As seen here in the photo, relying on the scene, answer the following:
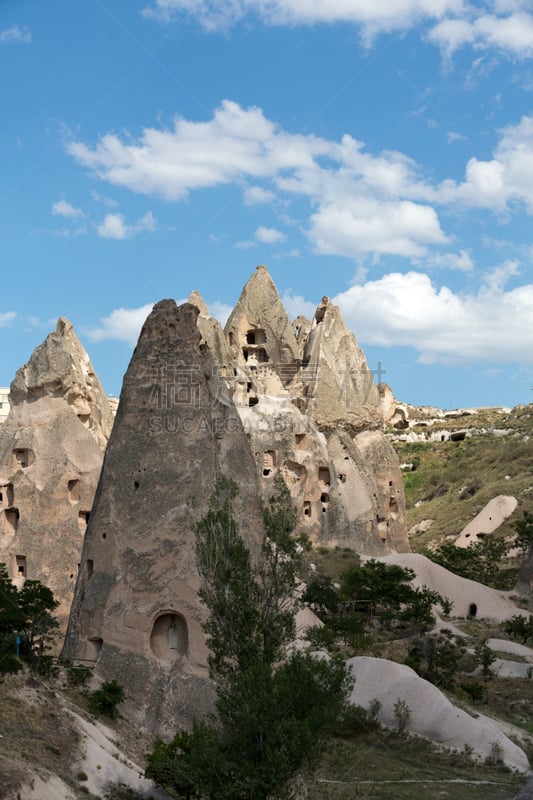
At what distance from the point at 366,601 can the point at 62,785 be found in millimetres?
17808

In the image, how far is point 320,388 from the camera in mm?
42219

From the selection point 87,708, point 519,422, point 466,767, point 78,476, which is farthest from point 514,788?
point 519,422

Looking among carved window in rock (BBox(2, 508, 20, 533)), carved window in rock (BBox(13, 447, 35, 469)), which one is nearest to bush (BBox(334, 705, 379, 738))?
carved window in rock (BBox(2, 508, 20, 533))

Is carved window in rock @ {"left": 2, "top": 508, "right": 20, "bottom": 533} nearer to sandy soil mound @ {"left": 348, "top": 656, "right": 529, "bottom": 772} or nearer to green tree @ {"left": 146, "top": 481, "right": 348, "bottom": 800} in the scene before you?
sandy soil mound @ {"left": 348, "top": 656, "right": 529, "bottom": 772}

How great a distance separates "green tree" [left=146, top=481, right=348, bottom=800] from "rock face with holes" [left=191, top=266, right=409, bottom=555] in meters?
19.3

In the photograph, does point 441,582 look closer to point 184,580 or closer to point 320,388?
point 320,388

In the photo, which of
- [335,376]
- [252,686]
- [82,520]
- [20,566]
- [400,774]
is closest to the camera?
[252,686]

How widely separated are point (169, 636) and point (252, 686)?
205 inches

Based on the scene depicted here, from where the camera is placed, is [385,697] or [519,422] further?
[519,422]

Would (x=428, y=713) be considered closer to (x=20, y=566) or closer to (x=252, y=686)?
(x=252, y=686)

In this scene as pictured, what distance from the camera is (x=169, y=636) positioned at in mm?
18875

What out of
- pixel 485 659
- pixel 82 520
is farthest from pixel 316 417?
pixel 485 659

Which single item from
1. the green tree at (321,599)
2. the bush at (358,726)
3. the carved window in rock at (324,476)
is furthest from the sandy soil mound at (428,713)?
the carved window in rock at (324,476)

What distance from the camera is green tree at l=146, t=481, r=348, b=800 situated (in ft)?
44.4
